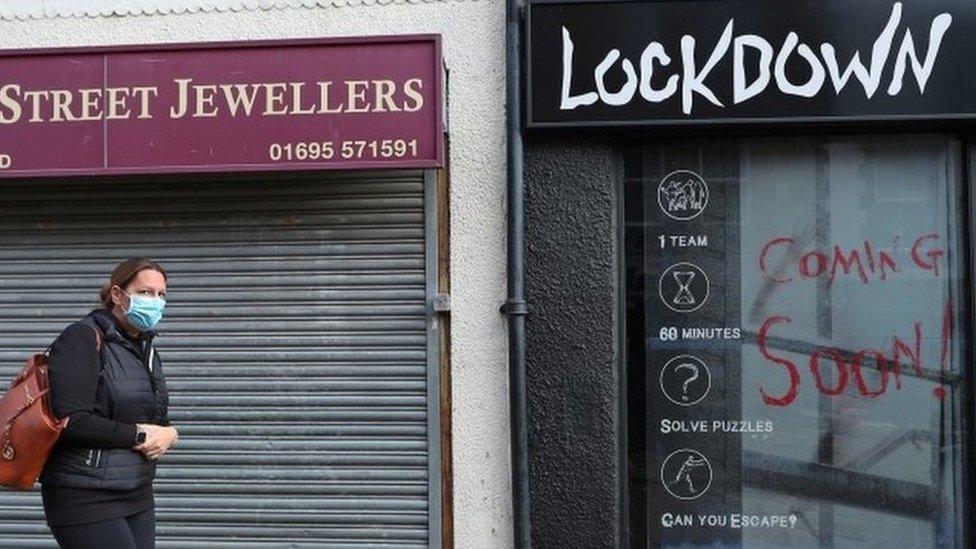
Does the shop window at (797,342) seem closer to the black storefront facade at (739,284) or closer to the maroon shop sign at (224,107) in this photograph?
the black storefront facade at (739,284)

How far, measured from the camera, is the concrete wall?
5641mm


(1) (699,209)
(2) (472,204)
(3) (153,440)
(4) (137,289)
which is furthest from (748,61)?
(3) (153,440)

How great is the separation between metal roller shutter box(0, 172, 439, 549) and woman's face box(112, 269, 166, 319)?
150 cm

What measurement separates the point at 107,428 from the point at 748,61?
341 centimetres

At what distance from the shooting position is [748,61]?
5.55m

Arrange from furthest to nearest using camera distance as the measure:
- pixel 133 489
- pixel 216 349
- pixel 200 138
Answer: pixel 216 349
pixel 200 138
pixel 133 489

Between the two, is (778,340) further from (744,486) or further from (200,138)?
(200,138)

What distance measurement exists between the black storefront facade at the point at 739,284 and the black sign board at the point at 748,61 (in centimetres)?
1

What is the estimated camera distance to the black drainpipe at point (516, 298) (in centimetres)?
558

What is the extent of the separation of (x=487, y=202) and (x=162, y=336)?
1808 mm

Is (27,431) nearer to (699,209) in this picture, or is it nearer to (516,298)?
(516,298)

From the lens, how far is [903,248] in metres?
5.67

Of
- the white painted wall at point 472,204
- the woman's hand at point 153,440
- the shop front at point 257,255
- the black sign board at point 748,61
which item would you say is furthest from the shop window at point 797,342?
the woman's hand at point 153,440

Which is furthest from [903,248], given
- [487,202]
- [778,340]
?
[487,202]
